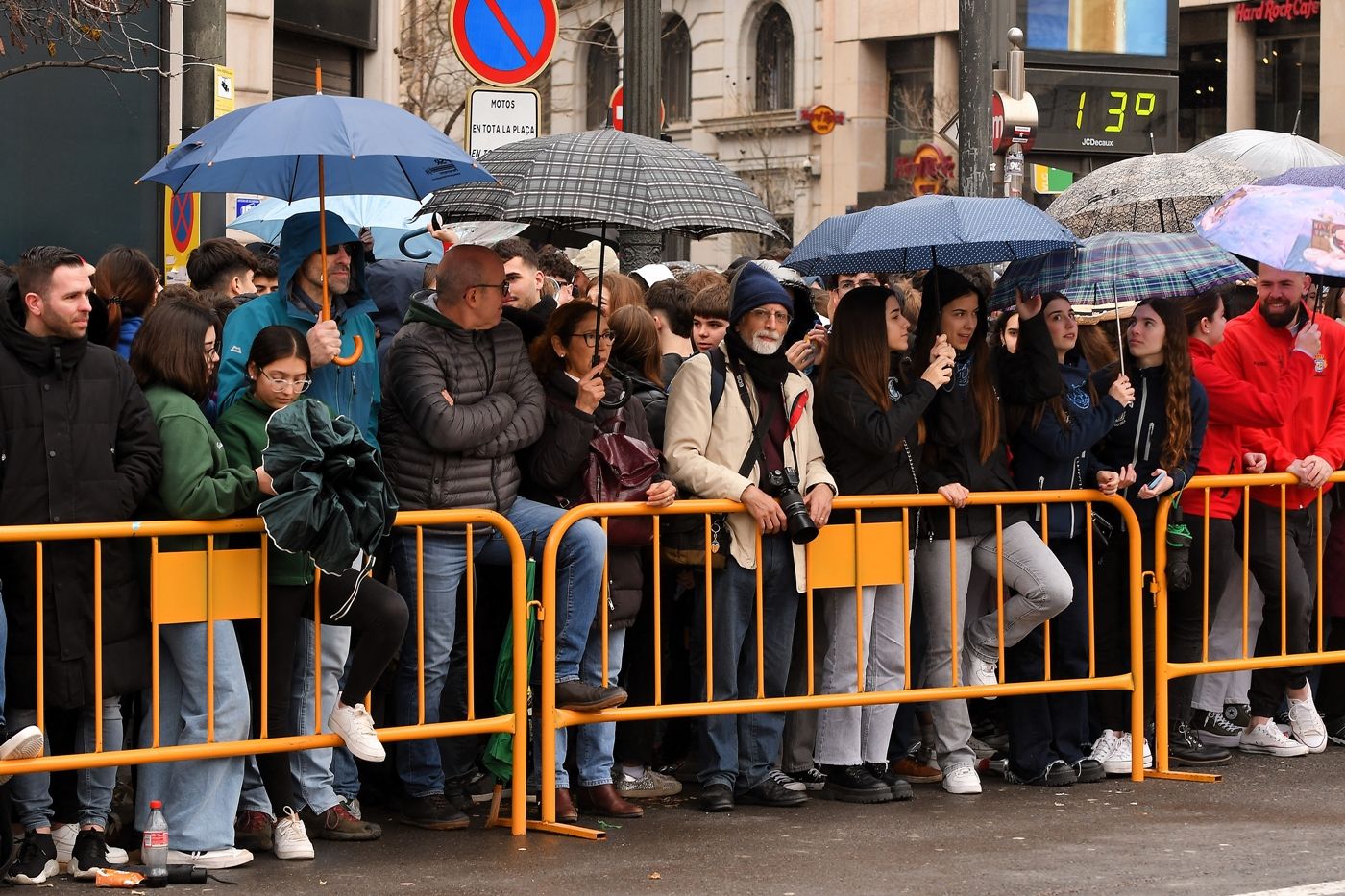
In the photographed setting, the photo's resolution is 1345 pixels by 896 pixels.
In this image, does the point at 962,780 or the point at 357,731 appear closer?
the point at 357,731

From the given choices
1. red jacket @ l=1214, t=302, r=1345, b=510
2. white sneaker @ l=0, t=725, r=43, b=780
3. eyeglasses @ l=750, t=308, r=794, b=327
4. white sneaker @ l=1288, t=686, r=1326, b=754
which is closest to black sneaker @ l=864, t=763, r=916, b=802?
eyeglasses @ l=750, t=308, r=794, b=327

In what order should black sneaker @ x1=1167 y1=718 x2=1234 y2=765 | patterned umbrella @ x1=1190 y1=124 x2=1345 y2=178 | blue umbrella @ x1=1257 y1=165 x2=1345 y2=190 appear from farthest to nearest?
patterned umbrella @ x1=1190 y1=124 x2=1345 y2=178, blue umbrella @ x1=1257 y1=165 x2=1345 y2=190, black sneaker @ x1=1167 y1=718 x2=1234 y2=765

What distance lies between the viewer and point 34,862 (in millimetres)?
6676

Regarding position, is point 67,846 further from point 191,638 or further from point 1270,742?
point 1270,742

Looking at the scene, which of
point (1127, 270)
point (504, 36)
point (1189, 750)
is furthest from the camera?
point (504, 36)

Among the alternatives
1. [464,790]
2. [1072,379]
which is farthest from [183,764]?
[1072,379]

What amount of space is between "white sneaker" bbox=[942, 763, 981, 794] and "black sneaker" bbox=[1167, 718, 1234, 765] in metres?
1.10

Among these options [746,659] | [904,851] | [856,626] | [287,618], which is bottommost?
[904,851]

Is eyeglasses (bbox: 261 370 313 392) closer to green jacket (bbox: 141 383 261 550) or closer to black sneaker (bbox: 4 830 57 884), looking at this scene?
green jacket (bbox: 141 383 261 550)

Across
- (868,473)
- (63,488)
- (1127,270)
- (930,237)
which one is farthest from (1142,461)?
(63,488)

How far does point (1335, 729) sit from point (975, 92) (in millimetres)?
4935

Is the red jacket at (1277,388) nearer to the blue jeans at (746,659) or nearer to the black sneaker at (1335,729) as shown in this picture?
the black sneaker at (1335,729)

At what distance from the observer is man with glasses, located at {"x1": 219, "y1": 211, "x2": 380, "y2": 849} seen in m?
7.27

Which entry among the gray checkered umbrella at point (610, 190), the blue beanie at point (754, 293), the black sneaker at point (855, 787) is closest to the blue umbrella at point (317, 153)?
the gray checkered umbrella at point (610, 190)
